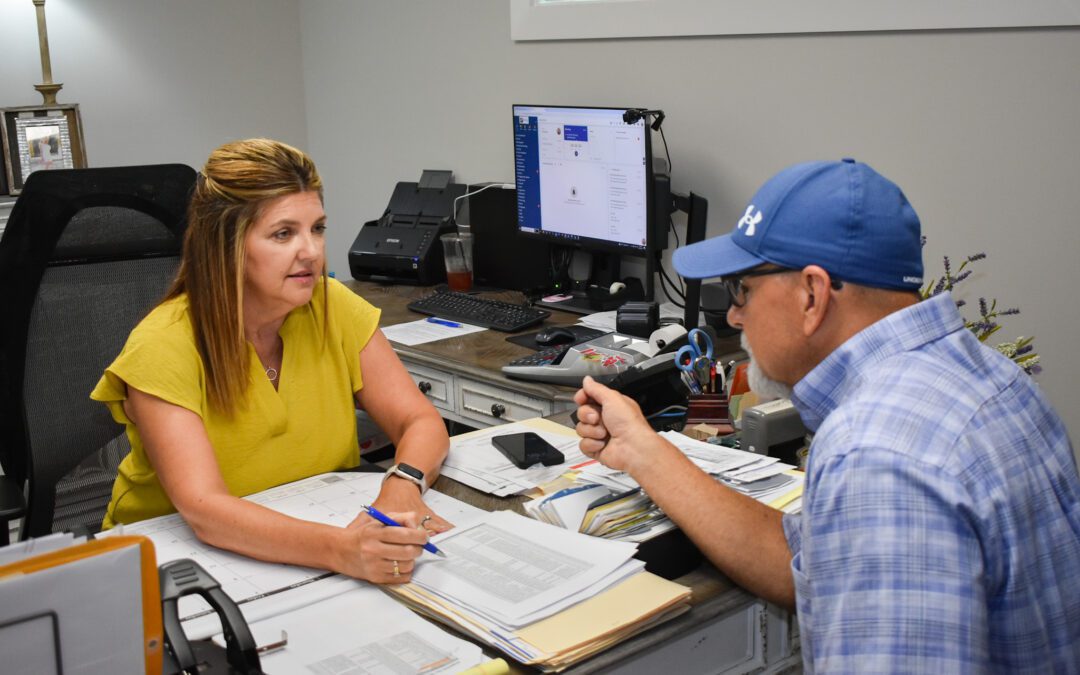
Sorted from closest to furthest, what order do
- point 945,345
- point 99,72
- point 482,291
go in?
point 945,345, point 482,291, point 99,72

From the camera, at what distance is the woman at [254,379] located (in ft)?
5.43

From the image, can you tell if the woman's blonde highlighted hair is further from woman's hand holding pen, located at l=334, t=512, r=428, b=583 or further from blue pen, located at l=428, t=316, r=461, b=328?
blue pen, located at l=428, t=316, r=461, b=328

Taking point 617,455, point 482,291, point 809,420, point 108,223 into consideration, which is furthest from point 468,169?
point 809,420

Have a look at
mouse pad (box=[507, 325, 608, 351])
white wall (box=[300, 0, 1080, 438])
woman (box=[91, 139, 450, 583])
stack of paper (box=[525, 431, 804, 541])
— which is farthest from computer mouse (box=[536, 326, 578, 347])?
stack of paper (box=[525, 431, 804, 541])

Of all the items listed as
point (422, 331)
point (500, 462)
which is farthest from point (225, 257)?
point (422, 331)

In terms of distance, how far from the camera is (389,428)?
2.04m

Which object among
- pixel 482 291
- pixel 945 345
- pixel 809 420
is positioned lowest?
pixel 482 291

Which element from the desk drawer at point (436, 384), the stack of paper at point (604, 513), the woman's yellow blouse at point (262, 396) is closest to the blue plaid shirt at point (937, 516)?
the stack of paper at point (604, 513)

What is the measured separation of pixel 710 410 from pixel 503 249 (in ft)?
5.00

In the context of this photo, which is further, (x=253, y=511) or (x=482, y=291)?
(x=482, y=291)

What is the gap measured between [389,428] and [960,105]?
1.46m

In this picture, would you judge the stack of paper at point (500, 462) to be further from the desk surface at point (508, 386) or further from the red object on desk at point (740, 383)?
the red object on desk at point (740, 383)

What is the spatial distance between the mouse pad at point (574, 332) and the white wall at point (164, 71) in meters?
2.15

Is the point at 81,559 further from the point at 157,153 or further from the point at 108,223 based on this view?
the point at 157,153
